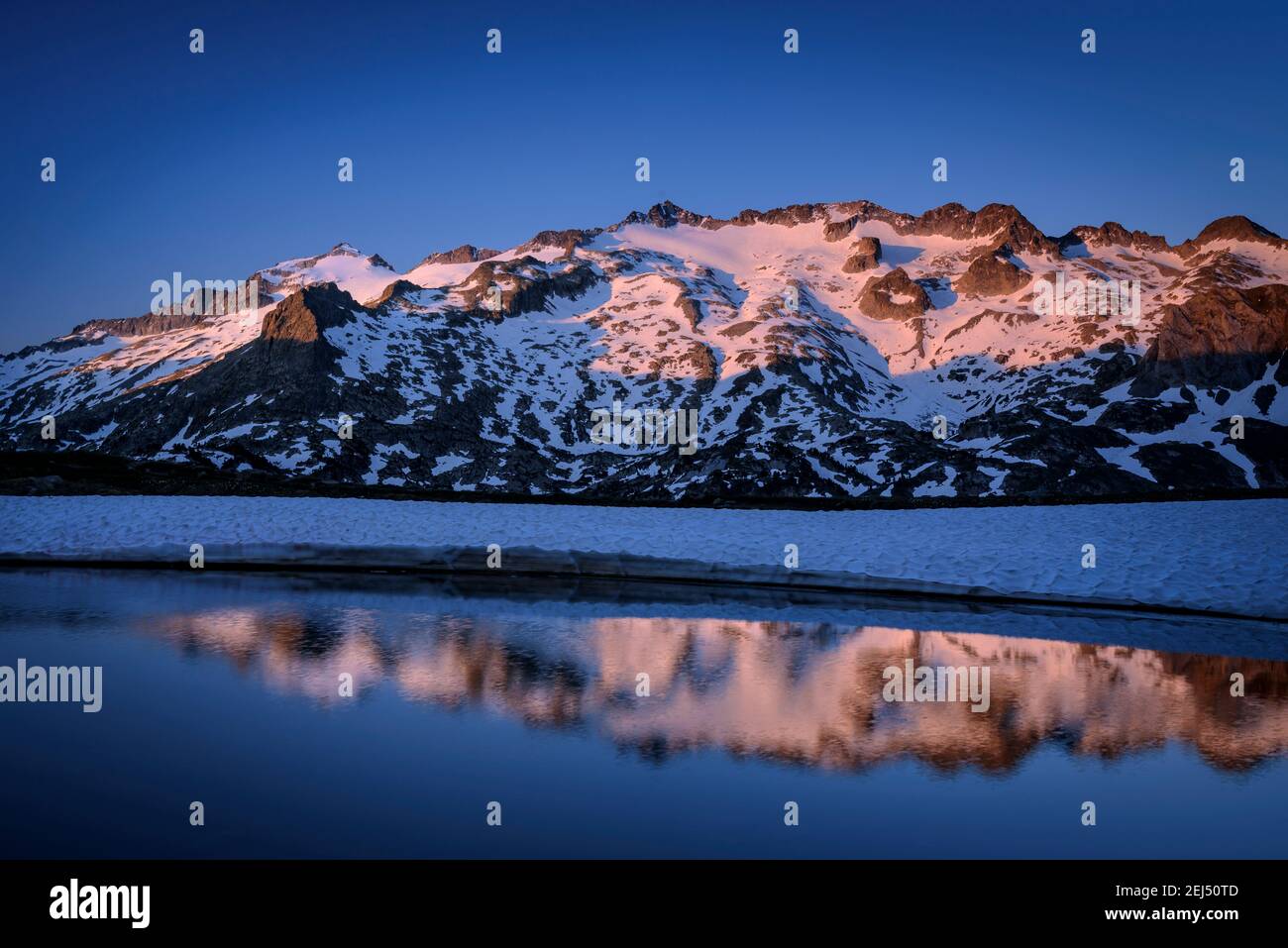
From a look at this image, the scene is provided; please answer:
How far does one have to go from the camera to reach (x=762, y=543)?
27.5 m

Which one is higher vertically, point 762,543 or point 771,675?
point 762,543

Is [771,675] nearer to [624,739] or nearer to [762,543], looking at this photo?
[624,739]

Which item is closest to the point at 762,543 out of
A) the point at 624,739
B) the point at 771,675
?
the point at 771,675

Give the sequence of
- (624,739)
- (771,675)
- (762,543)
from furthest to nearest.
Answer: (762,543), (771,675), (624,739)

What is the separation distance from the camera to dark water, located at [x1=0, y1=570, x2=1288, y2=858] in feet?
28.2

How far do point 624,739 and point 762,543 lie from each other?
16657mm

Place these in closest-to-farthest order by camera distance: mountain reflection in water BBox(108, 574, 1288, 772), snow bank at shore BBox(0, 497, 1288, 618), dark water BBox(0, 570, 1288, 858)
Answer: dark water BBox(0, 570, 1288, 858)
mountain reflection in water BBox(108, 574, 1288, 772)
snow bank at shore BBox(0, 497, 1288, 618)

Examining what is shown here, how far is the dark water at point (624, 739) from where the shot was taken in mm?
8602

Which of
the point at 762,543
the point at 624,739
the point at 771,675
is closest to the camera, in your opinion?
the point at 624,739

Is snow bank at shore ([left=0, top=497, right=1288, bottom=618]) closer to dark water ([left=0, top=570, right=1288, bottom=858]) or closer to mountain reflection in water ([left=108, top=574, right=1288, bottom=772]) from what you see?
mountain reflection in water ([left=108, top=574, right=1288, bottom=772])

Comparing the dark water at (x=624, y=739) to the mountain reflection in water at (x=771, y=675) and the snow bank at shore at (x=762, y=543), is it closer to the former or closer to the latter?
the mountain reflection in water at (x=771, y=675)

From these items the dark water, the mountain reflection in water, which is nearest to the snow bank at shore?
the mountain reflection in water

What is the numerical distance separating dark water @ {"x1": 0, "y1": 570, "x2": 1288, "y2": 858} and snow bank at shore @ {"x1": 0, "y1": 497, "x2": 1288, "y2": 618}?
3439 millimetres

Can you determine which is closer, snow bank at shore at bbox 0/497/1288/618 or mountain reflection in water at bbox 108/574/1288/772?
mountain reflection in water at bbox 108/574/1288/772
